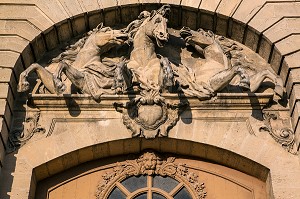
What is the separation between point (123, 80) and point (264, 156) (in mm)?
2590

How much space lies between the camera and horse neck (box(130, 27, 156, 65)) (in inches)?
403

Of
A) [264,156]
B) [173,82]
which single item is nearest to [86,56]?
[173,82]

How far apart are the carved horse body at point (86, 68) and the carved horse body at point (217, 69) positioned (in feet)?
4.44

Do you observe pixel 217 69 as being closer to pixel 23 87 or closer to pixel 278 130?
pixel 278 130

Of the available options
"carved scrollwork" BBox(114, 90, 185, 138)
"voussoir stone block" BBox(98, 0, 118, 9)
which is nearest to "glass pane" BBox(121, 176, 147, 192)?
"carved scrollwork" BBox(114, 90, 185, 138)

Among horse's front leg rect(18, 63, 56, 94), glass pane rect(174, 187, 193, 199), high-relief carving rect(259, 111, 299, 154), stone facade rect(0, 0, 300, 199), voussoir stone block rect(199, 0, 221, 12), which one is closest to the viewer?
stone facade rect(0, 0, 300, 199)

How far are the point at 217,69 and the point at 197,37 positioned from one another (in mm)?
779

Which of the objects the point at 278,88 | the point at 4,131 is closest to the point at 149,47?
the point at 278,88

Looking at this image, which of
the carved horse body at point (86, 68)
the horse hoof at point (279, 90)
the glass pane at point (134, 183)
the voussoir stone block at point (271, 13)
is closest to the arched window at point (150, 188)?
the glass pane at point (134, 183)

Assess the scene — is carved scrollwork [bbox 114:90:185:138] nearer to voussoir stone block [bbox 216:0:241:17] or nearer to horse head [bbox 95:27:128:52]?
horse head [bbox 95:27:128:52]

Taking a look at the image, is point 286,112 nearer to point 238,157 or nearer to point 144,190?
point 238,157

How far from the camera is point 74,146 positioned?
9.24 meters

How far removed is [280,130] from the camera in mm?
9367

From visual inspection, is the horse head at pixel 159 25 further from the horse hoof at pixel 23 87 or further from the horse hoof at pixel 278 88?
the horse hoof at pixel 23 87
